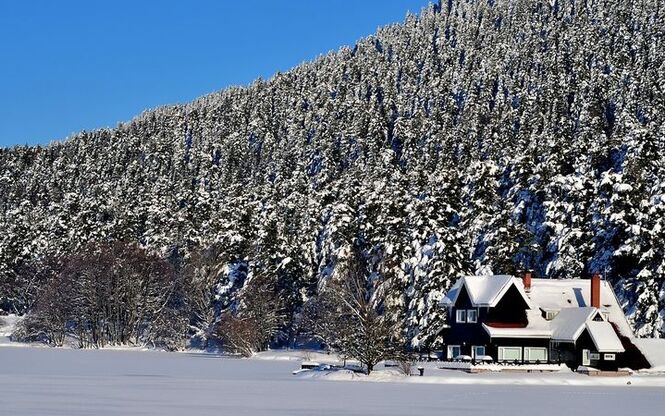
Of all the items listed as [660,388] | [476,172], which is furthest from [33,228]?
[660,388]

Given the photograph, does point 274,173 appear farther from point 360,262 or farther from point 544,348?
point 544,348

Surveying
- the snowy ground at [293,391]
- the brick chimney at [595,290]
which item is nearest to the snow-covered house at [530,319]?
the brick chimney at [595,290]

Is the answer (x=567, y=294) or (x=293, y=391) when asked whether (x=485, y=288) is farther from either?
(x=293, y=391)

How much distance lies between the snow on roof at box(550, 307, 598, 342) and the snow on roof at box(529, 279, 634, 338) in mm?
527

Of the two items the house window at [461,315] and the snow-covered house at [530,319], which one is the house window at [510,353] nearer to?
the snow-covered house at [530,319]

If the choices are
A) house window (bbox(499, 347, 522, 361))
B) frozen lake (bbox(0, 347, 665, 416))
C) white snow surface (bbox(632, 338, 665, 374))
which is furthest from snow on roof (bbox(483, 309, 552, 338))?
frozen lake (bbox(0, 347, 665, 416))

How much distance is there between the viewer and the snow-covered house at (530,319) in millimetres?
58625

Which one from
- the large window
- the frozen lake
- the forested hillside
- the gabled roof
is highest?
the forested hillside

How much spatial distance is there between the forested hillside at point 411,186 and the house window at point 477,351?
3.75 meters

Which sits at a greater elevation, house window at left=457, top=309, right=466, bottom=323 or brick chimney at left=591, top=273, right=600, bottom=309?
brick chimney at left=591, top=273, right=600, bottom=309

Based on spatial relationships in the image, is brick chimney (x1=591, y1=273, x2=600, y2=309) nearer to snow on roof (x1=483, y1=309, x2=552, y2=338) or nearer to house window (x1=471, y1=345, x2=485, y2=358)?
snow on roof (x1=483, y1=309, x2=552, y2=338)

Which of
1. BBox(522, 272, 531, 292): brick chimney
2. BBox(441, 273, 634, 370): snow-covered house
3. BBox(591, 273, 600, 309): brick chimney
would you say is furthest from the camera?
BBox(522, 272, 531, 292): brick chimney

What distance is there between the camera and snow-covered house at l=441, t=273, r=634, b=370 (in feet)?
192

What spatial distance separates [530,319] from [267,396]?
31.4 meters
